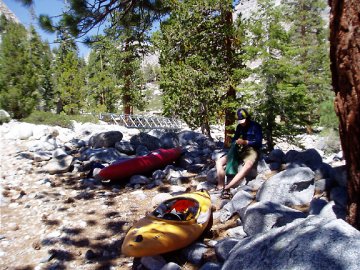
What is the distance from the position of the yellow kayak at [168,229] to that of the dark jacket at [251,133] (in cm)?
162

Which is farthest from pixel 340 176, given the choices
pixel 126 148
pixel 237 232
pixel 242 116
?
pixel 126 148

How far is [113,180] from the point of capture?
6867 mm

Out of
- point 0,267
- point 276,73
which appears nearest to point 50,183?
point 0,267

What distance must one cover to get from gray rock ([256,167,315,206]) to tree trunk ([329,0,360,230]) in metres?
1.44

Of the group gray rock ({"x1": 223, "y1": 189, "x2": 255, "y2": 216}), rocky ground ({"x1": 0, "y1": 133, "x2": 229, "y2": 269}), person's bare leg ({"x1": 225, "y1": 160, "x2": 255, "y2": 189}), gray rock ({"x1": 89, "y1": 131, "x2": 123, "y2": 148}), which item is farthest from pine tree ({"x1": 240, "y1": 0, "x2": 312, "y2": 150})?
gray rock ({"x1": 89, "y1": 131, "x2": 123, "y2": 148})

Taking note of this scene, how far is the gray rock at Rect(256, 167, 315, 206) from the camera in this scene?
4168 millimetres

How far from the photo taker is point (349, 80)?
2.37 m

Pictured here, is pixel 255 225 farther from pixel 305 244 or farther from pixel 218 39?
pixel 218 39

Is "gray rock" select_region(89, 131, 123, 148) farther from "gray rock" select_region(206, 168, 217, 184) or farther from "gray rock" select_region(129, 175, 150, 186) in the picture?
"gray rock" select_region(206, 168, 217, 184)

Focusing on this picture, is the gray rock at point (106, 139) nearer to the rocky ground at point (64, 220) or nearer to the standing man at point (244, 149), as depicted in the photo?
the rocky ground at point (64, 220)

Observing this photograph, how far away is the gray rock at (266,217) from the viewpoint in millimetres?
3324

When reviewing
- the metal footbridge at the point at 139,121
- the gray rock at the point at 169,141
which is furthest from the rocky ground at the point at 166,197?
the metal footbridge at the point at 139,121

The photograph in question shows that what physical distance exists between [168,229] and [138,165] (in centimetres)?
346

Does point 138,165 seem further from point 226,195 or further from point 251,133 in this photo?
point 251,133
